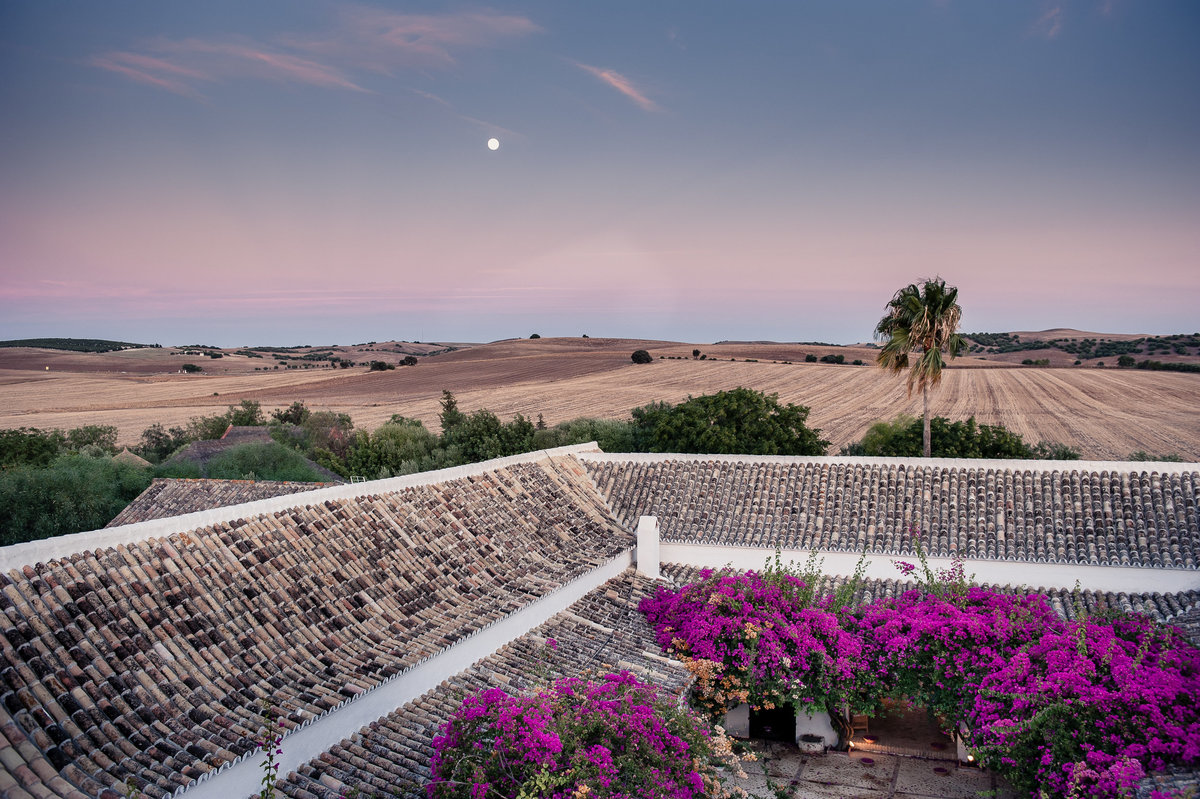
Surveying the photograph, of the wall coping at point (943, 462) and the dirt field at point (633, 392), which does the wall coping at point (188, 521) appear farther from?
the dirt field at point (633, 392)

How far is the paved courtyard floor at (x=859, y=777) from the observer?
12172mm

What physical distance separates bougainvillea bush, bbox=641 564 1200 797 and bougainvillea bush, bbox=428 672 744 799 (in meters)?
3.26

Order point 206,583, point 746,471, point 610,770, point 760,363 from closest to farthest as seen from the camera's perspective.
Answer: point 610,770 → point 206,583 → point 746,471 → point 760,363

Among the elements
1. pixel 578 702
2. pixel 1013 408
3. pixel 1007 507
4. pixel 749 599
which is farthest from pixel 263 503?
pixel 1013 408

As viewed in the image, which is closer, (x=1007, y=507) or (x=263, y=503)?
(x=263, y=503)

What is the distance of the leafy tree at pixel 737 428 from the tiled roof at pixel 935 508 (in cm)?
546

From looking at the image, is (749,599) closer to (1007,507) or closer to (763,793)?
(763,793)

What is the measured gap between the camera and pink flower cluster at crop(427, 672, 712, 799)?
7.09 meters

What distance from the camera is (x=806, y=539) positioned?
15398 mm

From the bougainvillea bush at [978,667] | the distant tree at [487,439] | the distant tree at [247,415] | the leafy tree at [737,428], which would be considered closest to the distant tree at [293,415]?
the distant tree at [247,415]

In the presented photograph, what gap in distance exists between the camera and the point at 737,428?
2458cm

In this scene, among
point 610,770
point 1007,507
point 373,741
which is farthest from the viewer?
point 1007,507

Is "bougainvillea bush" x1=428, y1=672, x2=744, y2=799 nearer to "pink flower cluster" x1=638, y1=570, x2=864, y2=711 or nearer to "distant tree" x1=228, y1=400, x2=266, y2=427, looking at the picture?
"pink flower cluster" x1=638, y1=570, x2=864, y2=711

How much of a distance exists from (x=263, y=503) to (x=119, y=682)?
4.08 metres
